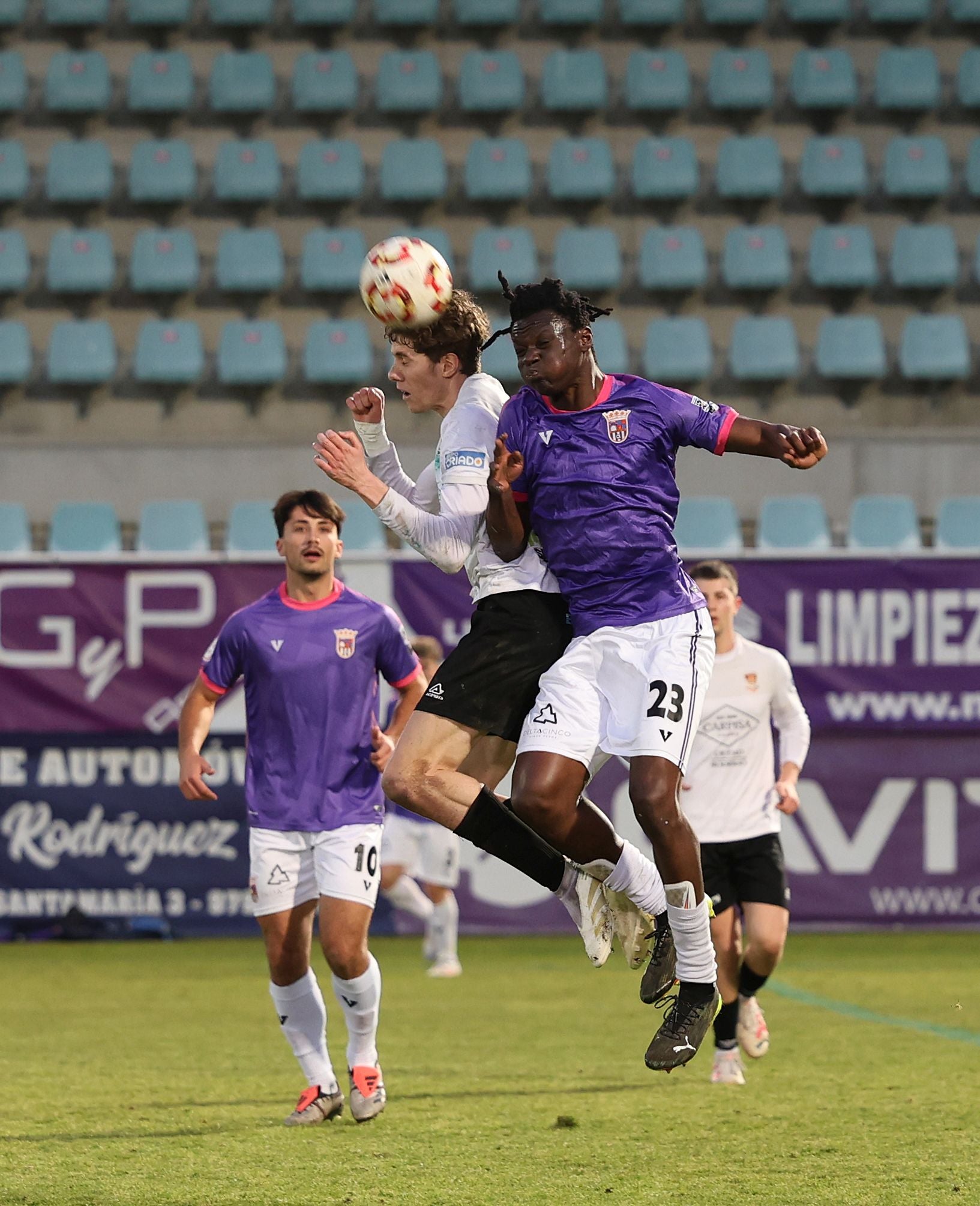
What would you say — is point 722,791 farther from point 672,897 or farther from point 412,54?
point 412,54

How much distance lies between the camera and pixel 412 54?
1744 cm

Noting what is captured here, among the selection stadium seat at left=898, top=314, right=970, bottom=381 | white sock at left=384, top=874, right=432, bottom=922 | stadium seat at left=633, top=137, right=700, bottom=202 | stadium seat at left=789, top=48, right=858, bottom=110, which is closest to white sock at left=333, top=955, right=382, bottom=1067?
white sock at left=384, top=874, right=432, bottom=922

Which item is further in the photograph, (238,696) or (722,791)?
(238,696)

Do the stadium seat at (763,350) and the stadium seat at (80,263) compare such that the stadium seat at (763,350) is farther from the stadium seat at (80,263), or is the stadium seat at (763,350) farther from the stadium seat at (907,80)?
the stadium seat at (80,263)

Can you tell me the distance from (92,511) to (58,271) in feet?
9.92

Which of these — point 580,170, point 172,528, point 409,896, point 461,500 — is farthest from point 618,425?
point 580,170

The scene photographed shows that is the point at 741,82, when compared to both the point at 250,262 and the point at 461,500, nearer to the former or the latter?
the point at 250,262

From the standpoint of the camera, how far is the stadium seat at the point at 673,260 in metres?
16.5

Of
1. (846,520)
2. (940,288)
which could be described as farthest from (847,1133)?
(940,288)

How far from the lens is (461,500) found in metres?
5.38

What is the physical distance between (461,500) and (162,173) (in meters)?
12.4

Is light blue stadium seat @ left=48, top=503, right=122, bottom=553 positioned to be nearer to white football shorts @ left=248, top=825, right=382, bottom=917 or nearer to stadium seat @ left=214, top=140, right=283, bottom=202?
stadium seat @ left=214, top=140, right=283, bottom=202

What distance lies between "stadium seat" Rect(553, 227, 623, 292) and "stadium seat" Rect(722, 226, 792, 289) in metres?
1.07

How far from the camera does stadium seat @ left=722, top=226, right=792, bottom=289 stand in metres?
16.6
